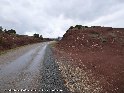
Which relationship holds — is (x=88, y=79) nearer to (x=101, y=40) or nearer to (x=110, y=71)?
(x=110, y=71)

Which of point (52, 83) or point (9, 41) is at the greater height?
point (9, 41)

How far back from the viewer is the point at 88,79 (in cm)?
2061

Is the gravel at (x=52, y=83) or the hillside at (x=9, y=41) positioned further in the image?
the hillside at (x=9, y=41)

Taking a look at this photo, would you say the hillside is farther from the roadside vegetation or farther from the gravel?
the gravel

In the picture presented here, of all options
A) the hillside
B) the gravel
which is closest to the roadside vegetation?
the hillside

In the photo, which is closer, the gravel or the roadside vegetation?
the gravel

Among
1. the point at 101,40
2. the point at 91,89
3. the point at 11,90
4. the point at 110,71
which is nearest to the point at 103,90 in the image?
the point at 91,89

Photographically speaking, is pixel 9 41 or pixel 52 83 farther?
pixel 9 41

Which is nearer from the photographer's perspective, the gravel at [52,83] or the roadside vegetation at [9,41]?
the gravel at [52,83]

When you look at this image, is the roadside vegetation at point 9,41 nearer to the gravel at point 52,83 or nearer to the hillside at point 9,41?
the hillside at point 9,41

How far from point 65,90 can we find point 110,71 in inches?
368

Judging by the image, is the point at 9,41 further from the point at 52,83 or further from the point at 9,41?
the point at 52,83

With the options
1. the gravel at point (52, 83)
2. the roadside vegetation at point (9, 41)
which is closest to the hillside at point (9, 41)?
the roadside vegetation at point (9, 41)

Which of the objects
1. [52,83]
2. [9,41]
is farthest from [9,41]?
[52,83]
